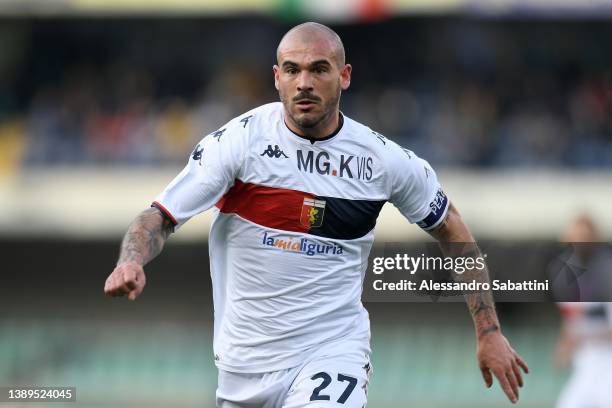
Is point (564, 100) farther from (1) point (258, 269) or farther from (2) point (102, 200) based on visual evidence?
(1) point (258, 269)

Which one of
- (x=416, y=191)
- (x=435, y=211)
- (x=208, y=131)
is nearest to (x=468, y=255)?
(x=435, y=211)

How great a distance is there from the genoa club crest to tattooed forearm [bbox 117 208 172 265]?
67 cm

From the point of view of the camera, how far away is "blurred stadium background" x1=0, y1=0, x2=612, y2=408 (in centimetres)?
1580

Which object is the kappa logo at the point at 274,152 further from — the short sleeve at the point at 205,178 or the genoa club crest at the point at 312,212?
the genoa club crest at the point at 312,212

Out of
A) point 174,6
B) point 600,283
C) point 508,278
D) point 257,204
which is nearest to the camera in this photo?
point 257,204

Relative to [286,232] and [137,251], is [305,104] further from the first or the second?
[137,251]

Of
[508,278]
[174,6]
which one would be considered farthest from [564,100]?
[508,278]

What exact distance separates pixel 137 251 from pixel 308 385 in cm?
105

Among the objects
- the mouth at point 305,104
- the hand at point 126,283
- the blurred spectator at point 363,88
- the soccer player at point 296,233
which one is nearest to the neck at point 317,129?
the soccer player at point 296,233

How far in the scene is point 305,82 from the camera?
5566 millimetres

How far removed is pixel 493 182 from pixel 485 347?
1194 centimetres

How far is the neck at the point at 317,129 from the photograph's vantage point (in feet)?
18.7

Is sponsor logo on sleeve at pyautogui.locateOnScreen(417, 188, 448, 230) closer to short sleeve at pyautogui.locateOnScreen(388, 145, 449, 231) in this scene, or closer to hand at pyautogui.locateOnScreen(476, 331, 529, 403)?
short sleeve at pyautogui.locateOnScreen(388, 145, 449, 231)

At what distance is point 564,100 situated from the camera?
19.2 metres
